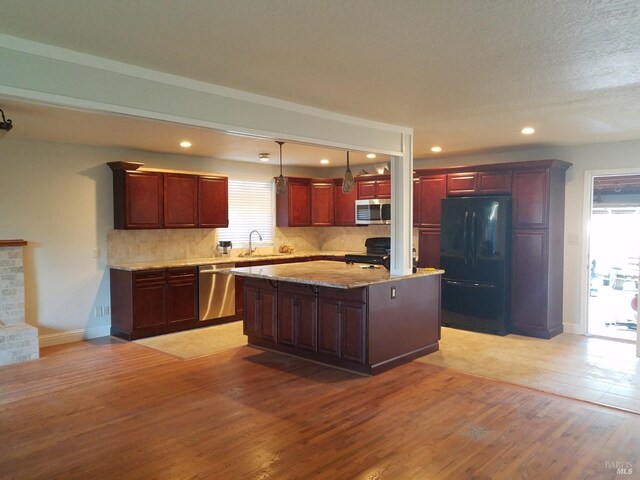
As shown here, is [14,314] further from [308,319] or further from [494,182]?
[494,182]

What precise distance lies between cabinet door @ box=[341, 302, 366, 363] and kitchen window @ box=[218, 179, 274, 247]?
3.56 meters

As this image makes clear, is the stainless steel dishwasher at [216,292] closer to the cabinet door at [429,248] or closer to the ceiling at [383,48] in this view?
the ceiling at [383,48]

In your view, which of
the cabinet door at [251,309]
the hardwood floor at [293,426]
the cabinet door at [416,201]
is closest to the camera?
the hardwood floor at [293,426]

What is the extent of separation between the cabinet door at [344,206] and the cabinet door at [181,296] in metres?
2.93

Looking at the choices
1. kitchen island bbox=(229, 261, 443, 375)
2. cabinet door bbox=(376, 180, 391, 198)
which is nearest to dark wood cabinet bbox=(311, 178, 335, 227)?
cabinet door bbox=(376, 180, 391, 198)

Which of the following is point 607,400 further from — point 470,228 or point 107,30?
point 107,30

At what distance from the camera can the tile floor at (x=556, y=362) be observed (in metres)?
4.12

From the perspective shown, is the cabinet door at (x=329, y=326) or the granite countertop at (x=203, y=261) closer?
the cabinet door at (x=329, y=326)

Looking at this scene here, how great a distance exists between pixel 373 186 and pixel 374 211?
487 mm

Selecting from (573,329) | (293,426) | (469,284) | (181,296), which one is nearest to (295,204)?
(181,296)

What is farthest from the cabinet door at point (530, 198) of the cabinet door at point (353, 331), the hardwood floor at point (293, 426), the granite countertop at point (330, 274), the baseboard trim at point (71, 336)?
the baseboard trim at point (71, 336)

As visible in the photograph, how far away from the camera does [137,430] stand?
3.38 meters

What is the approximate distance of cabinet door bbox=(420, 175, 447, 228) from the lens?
682 cm

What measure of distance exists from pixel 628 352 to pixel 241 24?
537cm
